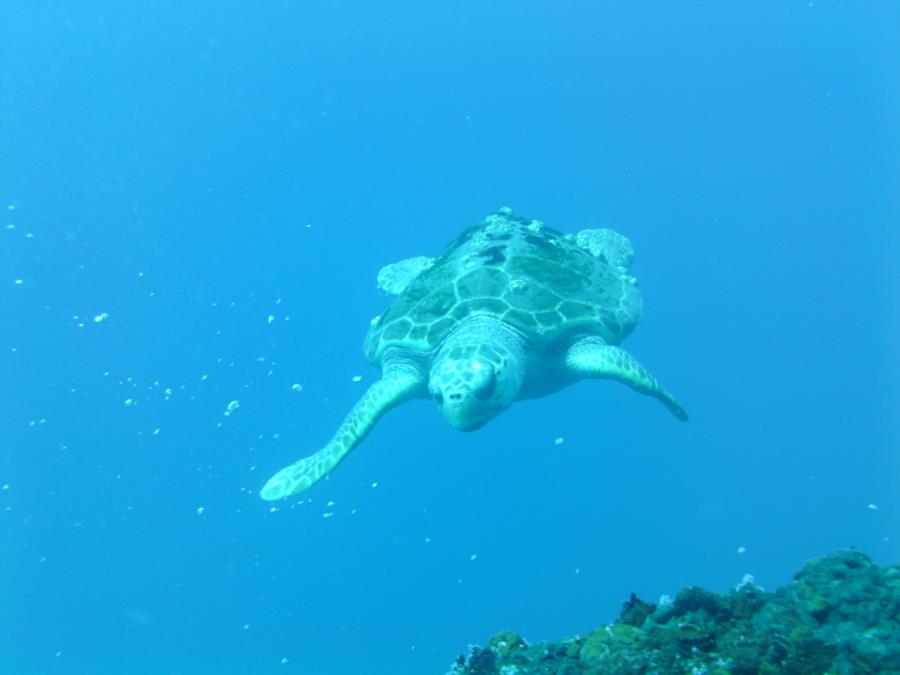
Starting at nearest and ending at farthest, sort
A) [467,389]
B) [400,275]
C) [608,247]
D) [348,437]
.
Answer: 1. [467,389]
2. [348,437]
3. [608,247]
4. [400,275]

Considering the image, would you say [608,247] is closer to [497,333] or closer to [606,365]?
[606,365]

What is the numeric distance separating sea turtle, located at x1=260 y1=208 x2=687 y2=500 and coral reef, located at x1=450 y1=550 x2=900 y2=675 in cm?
285

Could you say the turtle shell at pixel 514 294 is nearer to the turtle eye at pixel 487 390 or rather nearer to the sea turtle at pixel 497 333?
the sea turtle at pixel 497 333

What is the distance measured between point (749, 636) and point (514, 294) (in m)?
4.75

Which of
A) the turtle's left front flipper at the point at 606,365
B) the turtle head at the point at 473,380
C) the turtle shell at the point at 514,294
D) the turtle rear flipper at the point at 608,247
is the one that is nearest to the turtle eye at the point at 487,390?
the turtle head at the point at 473,380

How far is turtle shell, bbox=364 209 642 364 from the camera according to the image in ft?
24.3

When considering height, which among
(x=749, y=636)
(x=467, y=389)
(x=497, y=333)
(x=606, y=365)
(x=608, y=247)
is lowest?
(x=749, y=636)

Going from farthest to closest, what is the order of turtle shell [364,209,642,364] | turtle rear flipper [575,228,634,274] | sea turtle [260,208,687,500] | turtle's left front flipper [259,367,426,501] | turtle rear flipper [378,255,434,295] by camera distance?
turtle rear flipper [378,255,434,295]
turtle rear flipper [575,228,634,274]
turtle shell [364,209,642,364]
turtle's left front flipper [259,367,426,501]
sea turtle [260,208,687,500]

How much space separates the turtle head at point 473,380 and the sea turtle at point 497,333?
0.05ft

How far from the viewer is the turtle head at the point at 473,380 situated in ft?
20.4

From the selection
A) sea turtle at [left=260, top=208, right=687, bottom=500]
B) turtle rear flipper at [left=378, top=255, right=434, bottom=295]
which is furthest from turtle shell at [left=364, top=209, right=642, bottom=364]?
turtle rear flipper at [left=378, top=255, right=434, bottom=295]

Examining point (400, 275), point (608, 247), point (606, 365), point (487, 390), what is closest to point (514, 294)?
point (606, 365)

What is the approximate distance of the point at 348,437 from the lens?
24.3 ft

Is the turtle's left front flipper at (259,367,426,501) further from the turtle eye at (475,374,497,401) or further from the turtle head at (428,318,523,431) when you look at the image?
the turtle eye at (475,374,497,401)
